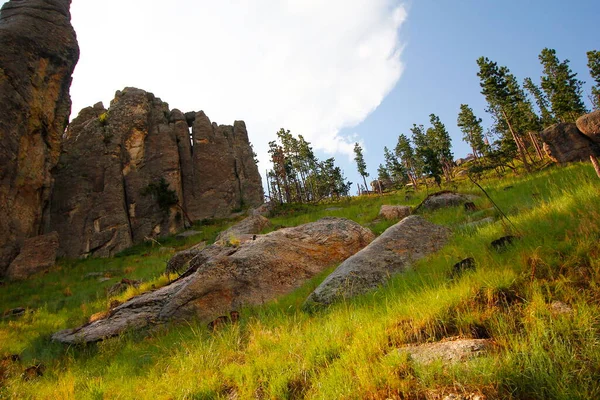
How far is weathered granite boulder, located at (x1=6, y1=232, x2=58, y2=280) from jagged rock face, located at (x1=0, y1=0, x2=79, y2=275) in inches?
22.9

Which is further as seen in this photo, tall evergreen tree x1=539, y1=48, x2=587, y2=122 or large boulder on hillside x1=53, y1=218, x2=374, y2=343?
tall evergreen tree x1=539, y1=48, x2=587, y2=122

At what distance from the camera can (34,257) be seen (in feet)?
73.8

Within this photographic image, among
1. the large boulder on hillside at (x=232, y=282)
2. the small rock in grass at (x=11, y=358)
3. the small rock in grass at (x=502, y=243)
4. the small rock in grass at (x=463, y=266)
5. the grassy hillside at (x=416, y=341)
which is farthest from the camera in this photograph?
the large boulder on hillside at (x=232, y=282)

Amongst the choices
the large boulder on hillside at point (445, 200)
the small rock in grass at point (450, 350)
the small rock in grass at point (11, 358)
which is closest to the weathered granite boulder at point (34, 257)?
the small rock in grass at point (11, 358)

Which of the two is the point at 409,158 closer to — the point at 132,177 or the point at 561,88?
the point at 561,88

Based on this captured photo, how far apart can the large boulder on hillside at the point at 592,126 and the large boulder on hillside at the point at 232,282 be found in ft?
77.7

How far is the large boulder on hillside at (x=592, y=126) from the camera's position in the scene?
909 inches

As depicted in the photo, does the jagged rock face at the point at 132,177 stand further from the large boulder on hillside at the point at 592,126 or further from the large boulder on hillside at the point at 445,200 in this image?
the large boulder on hillside at the point at 592,126

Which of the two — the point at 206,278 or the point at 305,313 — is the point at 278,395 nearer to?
the point at 305,313

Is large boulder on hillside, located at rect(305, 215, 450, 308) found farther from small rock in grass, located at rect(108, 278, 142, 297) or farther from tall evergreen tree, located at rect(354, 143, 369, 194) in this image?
tall evergreen tree, located at rect(354, 143, 369, 194)

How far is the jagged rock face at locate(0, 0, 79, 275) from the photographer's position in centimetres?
2214

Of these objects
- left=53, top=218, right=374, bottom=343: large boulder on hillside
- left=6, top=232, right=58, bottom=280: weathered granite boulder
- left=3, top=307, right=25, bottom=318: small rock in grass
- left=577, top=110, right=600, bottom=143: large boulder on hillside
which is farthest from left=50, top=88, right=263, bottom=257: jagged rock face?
left=577, top=110, right=600, bottom=143: large boulder on hillside

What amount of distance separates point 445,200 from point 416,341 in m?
10.2

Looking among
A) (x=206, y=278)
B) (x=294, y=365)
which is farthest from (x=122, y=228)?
(x=294, y=365)
